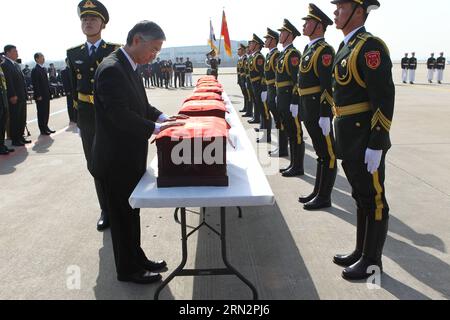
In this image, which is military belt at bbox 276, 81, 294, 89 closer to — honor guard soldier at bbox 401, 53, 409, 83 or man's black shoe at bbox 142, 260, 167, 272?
man's black shoe at bbox 142, 260, 167, 272

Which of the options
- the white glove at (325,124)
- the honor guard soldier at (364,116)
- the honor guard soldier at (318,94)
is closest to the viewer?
the honor guard soldier at (364,116)

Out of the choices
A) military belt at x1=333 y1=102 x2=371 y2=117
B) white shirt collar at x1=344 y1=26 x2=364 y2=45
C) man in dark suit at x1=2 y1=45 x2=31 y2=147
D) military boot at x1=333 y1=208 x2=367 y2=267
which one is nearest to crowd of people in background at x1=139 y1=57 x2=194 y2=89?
man in dark suit at x1=2 y1=45 x2=31 y2=147

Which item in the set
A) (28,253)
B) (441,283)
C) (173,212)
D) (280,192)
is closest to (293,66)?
(280,192)

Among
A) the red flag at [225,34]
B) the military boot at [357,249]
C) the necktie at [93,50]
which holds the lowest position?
the military boot at [357,249]

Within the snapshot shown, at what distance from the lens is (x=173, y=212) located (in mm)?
4434

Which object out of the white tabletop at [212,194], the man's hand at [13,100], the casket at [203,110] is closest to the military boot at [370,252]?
the white tabletop at [212,194]

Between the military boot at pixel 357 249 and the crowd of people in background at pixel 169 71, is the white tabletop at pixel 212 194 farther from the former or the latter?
the crowd of people in background at pixel 169 71

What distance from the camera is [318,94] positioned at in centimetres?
452

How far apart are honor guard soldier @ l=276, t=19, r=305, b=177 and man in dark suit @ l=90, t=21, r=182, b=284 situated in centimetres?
315

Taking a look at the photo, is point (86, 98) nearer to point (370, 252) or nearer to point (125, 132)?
point (125, 132)

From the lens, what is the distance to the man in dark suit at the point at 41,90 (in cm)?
911

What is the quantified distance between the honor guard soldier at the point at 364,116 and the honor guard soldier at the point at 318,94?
4.27 feet
